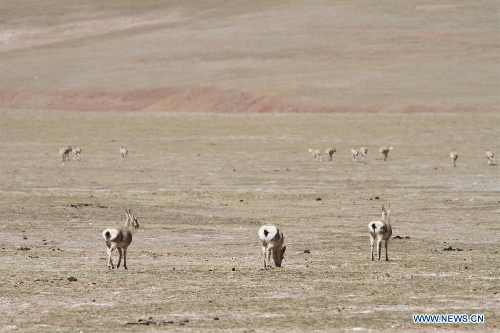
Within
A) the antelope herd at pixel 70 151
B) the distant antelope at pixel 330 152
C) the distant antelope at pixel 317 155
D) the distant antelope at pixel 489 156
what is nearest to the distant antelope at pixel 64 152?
the antelope herd at pixel 70 151

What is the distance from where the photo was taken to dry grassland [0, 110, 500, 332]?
13.2 metres

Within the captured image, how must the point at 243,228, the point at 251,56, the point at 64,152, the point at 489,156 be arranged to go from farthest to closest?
the point at 251,56 → the point at 64,152 → the point at 489,156 → the point at 243,228

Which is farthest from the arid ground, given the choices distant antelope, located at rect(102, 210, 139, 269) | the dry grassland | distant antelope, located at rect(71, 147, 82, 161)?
distant antelope, located at rect(71, 147, 82, 161)

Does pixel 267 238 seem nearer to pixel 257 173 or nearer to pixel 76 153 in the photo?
pixel 257 173

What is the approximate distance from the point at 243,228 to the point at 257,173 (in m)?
15.7

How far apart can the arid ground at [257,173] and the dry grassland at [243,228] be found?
7cm

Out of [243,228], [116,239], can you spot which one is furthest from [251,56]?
[116,239]

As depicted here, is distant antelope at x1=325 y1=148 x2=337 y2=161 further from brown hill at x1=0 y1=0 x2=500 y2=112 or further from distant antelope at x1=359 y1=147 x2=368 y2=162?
brown hill at x1=0 y1=0 x2=500 y2=112

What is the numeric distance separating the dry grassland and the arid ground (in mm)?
75

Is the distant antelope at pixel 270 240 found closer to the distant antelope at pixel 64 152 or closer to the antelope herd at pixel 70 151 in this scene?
the antelope herd at pixel 70 151

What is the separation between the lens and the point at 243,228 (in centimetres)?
2478

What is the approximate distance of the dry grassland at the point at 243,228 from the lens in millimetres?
13188

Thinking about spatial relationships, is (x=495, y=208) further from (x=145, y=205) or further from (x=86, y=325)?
(x=86, y=325)

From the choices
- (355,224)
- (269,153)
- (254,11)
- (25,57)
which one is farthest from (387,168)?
(254,11)
